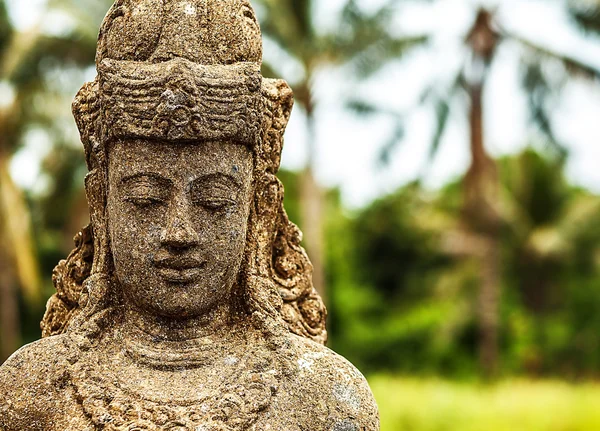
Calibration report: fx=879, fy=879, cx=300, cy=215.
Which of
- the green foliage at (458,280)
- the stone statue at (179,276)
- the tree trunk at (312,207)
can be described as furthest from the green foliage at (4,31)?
the stone statue at (179,276)

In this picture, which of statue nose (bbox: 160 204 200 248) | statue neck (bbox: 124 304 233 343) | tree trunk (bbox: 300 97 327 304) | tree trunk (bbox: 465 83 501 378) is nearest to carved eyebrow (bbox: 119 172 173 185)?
statue nose (bbox: 160 204 200 248)

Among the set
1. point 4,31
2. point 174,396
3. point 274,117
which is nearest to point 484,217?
point 4,31

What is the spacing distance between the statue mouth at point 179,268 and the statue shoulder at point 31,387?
50 cm

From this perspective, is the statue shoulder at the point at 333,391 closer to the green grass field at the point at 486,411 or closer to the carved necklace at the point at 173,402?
the carved necklace at the point at 173,402

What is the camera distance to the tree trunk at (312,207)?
14828 mm

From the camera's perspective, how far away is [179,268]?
139 inches

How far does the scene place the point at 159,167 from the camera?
349cm

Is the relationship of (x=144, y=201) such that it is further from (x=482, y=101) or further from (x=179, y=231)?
(x=482, y=101)

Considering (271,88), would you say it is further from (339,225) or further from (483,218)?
(339,225)

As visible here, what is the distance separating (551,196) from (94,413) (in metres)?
20.6

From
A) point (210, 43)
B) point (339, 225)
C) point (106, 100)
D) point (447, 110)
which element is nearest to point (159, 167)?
point (106, 100)

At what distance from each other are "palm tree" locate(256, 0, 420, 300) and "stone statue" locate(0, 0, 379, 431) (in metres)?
11.1

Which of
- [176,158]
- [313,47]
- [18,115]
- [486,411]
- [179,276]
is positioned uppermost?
[313,47]

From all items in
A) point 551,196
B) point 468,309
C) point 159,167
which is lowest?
point 159,167
